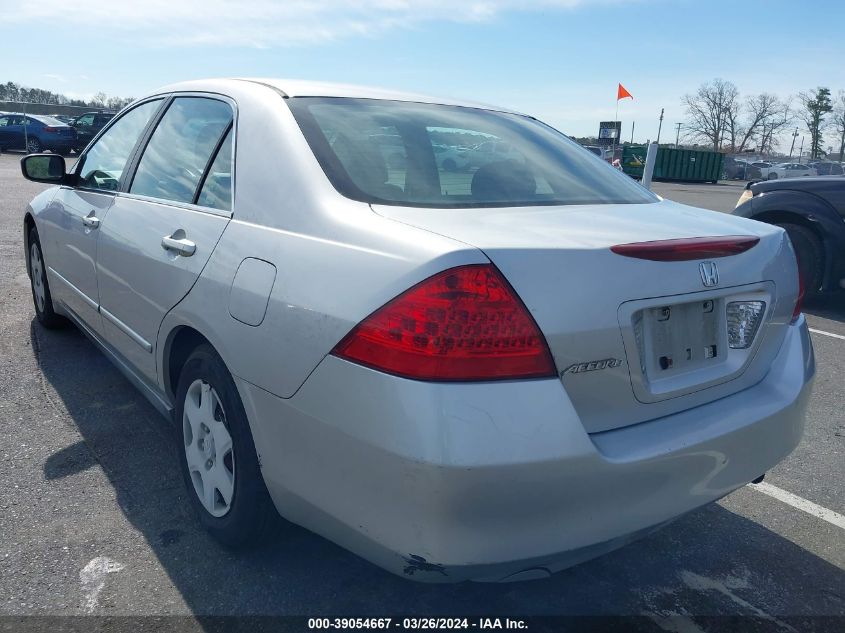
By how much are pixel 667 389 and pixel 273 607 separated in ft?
4.53

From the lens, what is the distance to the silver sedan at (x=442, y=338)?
5.74 feet

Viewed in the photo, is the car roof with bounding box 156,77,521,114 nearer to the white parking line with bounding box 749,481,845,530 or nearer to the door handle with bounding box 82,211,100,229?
the door handle with bounding box 82,211,100,229

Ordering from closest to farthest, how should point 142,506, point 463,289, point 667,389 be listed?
point 463,289 < point 667,389 < point 142,506

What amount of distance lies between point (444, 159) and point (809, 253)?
554cm

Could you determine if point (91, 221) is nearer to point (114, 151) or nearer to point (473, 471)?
point (114, 151)

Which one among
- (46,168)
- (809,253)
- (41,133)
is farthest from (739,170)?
(46,168)

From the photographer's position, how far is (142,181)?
3270 mm

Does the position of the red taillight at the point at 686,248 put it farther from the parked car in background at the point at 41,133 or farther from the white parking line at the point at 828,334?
the parked car in background at the point at 41,133

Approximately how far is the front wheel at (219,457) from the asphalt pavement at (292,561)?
0.50ft

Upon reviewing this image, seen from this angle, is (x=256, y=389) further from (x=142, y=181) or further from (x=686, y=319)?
(x=142, y=181)

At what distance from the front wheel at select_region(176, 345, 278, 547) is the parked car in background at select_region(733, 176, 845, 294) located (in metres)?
5.94

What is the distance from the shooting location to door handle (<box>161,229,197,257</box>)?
255cm

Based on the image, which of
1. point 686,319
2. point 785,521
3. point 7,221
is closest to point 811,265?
point 785,521

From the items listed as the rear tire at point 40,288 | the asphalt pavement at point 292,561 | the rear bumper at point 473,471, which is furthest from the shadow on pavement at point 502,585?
the rear tire at point 40,288
